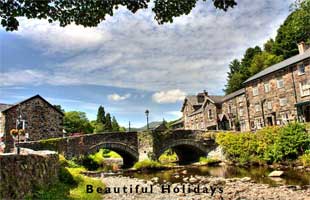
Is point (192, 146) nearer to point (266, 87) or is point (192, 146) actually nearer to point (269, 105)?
point (269, 105)

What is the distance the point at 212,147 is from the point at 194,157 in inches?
186

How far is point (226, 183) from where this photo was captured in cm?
1741

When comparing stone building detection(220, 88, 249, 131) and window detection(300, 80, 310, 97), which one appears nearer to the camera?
window detection(300, 80, 310, 97)

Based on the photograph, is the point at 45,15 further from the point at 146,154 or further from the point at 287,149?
the point at 146,154

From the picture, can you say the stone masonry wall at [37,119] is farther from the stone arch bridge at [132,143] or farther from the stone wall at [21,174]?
the stone wall at [21,174]

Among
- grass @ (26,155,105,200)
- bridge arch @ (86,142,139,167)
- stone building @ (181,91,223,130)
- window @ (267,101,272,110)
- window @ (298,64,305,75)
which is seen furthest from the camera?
stone building @ (181,91,223,130)

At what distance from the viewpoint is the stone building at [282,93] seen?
31.9m

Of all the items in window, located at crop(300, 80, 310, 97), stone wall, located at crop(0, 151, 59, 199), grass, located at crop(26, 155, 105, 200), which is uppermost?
window, located at crop(300, 80, 310, 97)

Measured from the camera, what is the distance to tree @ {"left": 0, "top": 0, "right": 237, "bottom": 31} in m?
3.41

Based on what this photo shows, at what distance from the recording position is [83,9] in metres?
3.69

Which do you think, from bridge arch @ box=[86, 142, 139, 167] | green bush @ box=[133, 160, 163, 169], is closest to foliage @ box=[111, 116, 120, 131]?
bridge arch @ box=[86, 142, 139, 167]

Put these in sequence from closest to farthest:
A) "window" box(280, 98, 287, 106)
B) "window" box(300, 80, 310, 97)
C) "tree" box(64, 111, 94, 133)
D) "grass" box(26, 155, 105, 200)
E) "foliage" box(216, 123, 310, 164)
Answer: "grass" box(26, 155, 105, 200) → "foliage" box(216, 123, 310, 164) → "window" box(300, 80, 310, 97) → "window" box(280, 98, 287, 106) → "tree" box(64, 111, 94, 133)

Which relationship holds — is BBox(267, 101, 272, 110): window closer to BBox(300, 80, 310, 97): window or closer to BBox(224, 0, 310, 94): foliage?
BBox(300, 80, 310, 97): window

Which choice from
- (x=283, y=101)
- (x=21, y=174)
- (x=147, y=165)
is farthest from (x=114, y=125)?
(x=21, y=174)
